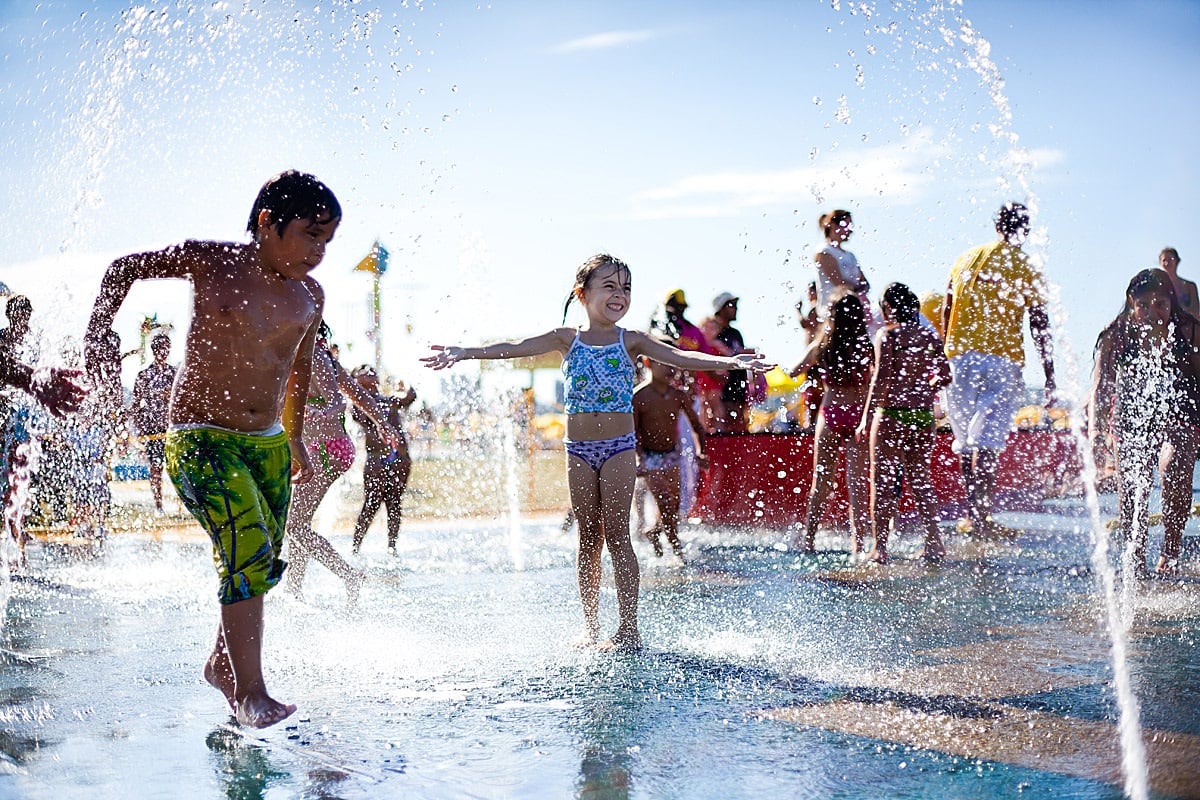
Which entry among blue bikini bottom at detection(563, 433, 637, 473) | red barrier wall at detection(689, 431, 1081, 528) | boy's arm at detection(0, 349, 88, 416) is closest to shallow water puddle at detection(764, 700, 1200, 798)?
blue bikini bottom at detection(563, 433, 637, 473)

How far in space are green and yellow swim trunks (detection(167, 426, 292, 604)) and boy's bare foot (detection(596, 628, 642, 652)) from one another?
4.59 feet

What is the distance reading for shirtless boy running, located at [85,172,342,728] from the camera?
308 centimetres

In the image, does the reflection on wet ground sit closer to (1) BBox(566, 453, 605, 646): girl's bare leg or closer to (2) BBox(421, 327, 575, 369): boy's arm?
(1) BBox(566, 453, 605, 646): girl's bare leg

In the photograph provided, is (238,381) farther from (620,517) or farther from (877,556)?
(877,556)

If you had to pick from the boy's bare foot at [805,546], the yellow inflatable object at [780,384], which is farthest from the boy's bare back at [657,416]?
the yellow inflatable object at [780,384]

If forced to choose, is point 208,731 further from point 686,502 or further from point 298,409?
point 686,502

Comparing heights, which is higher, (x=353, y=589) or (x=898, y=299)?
(x=898, y=299)

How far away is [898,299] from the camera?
6715 mm

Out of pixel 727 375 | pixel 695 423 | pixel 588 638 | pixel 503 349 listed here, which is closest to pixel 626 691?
pixel 588 638

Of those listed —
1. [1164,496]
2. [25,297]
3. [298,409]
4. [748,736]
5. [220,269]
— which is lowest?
[748,736]

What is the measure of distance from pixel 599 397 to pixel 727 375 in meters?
5.68

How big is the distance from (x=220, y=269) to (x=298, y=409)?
728 mm

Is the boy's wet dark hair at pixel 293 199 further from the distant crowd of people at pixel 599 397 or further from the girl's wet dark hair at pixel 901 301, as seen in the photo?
the girl's wet dark hair at pixel 901 301

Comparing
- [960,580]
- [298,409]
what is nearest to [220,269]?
[298,409]
